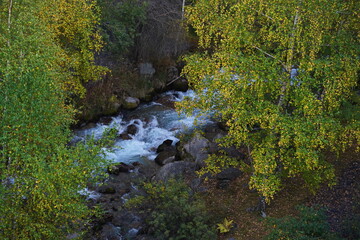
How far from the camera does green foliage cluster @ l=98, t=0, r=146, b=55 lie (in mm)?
28016

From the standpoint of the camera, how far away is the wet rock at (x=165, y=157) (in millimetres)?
22538

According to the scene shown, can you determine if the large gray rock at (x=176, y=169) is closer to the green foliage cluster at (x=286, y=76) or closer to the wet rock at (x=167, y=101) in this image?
the green foliage cluster at (x=286, y=76)

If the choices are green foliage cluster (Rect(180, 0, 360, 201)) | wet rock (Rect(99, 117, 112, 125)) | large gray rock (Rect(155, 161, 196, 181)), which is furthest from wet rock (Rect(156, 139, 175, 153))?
green foliage cluster (Rect(180, 0, 360, 201))

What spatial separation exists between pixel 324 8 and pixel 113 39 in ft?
67.4

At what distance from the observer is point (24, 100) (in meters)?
10.8

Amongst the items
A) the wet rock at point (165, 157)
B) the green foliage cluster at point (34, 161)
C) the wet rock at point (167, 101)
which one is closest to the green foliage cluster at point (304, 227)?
the green foliage cluster at point (34, 161)

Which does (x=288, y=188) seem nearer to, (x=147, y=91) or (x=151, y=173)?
(x=151, y=173)

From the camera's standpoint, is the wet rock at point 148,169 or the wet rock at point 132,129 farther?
the wet rock at point 132,129

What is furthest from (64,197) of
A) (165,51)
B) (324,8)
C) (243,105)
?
(165,51)

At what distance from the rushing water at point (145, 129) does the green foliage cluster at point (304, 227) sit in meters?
10.7

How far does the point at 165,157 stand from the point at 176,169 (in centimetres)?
291

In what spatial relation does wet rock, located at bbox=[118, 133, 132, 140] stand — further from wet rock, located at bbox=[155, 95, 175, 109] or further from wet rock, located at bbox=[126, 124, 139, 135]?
wet rock, located at bbox=[155, 95, 175, 109]

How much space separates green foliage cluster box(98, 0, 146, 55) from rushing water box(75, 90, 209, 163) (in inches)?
221

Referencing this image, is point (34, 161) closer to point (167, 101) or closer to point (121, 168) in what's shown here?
point (121, 168)
